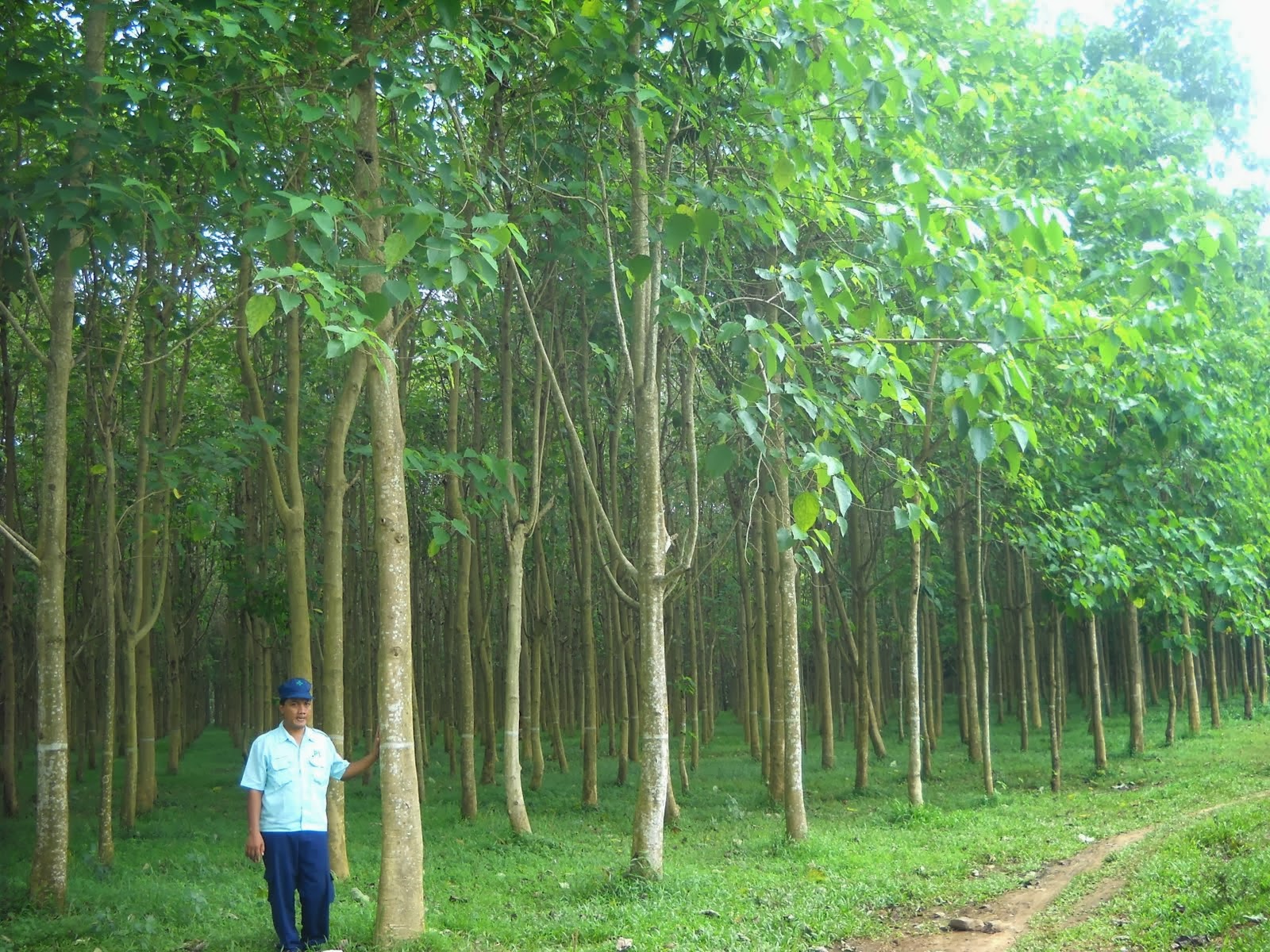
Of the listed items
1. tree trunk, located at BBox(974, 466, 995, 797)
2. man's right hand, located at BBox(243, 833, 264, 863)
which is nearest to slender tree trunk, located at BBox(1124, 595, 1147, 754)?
tree trunk, located at BBox(974, 466, 995, 797)

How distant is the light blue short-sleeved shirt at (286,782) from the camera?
7.10m

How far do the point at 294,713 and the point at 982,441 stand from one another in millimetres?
4561

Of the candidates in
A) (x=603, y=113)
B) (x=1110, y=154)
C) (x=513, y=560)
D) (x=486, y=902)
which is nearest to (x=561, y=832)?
(x=513, y=560)

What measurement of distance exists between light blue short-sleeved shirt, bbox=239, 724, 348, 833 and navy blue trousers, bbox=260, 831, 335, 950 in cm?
8

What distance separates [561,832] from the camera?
44.7 ft

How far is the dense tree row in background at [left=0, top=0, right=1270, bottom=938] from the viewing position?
23.0 ft

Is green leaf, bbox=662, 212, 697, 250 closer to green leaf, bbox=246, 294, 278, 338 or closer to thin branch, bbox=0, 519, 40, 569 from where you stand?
green leaf, bbox=246, 294, 278, 338

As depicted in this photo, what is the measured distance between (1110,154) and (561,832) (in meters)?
11.1

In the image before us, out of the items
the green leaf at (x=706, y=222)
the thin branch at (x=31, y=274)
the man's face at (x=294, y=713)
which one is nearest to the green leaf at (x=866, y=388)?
the green leaf at (x=706, y=222)

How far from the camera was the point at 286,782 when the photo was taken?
7.13m

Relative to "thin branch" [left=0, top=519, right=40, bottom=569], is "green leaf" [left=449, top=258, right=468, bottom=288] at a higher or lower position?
higher

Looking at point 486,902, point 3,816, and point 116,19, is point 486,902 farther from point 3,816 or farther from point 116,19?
point 3,816

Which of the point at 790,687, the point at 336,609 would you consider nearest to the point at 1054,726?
the point at 790,687

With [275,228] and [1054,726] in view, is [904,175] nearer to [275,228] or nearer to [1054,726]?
[275,228]
